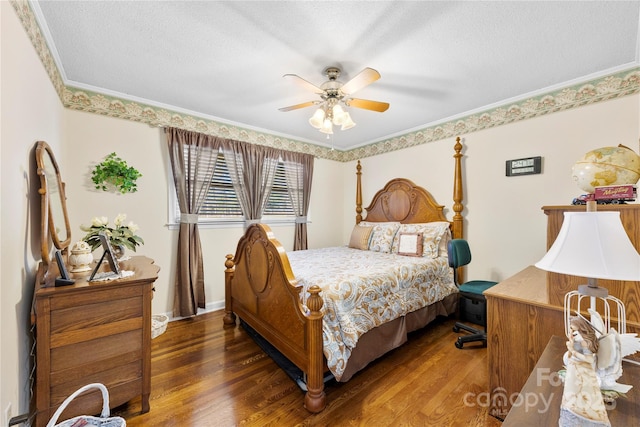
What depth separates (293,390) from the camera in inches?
73.8

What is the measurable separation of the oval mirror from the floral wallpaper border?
683 mm

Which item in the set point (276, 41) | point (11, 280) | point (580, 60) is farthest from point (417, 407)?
point (580, 60)

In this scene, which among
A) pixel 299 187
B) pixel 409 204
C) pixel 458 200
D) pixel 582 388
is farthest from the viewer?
pixel 299 187

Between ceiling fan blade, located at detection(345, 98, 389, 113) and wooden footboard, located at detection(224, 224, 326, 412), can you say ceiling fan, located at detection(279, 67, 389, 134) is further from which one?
wooden footboard, located at detection(224, 224, 326, 412)

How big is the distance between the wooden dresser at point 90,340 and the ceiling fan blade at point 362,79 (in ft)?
6.41

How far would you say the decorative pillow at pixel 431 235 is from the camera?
10.2 feet

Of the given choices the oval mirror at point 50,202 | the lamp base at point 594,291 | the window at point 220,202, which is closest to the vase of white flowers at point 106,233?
the oval mirror at point 50,202

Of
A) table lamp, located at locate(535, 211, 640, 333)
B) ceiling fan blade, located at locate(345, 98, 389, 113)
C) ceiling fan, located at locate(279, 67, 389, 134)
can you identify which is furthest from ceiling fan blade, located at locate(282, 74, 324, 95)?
table lamp, located at locate(535, 211, 640, 333)

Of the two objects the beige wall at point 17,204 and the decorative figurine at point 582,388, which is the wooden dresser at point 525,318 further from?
the beige wall at point 17,204

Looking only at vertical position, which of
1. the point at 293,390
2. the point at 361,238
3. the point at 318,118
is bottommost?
the point at 293,390

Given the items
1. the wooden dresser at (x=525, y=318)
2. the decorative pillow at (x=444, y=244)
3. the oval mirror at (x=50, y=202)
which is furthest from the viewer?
the decorative pillow at (x=444, y=244)

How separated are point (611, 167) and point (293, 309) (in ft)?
6.60

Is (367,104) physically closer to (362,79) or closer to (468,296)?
(362,79)

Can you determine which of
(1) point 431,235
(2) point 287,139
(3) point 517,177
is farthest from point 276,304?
(3) point 517,177
